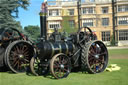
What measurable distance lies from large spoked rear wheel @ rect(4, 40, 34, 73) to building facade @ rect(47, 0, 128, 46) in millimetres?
29840

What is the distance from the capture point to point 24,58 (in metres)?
8.10

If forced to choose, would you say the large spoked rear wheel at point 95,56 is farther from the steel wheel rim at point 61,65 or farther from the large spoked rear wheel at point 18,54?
the large spoked rear wheel at point 18,54

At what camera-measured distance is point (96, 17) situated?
3947 cm

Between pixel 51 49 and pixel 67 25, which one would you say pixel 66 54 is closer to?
pixel 51 49

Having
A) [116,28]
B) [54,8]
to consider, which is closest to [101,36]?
[116,28]

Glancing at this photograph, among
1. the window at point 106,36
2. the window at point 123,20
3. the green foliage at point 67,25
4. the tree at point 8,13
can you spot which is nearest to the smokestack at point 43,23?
the tree at point 8,13

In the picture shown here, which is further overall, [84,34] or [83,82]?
[84,34]

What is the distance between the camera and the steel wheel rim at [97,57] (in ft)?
23.9

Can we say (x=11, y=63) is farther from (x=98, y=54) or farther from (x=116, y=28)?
(x=116, y=28)

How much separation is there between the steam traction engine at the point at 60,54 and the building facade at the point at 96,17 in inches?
1188

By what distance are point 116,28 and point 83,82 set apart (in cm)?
3476

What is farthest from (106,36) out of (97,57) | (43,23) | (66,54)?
(43,23)

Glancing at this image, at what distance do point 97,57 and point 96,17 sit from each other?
33.2m

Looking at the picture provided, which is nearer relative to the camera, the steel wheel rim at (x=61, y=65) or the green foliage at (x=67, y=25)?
the steel wheel rim at (x=61, y=65)
